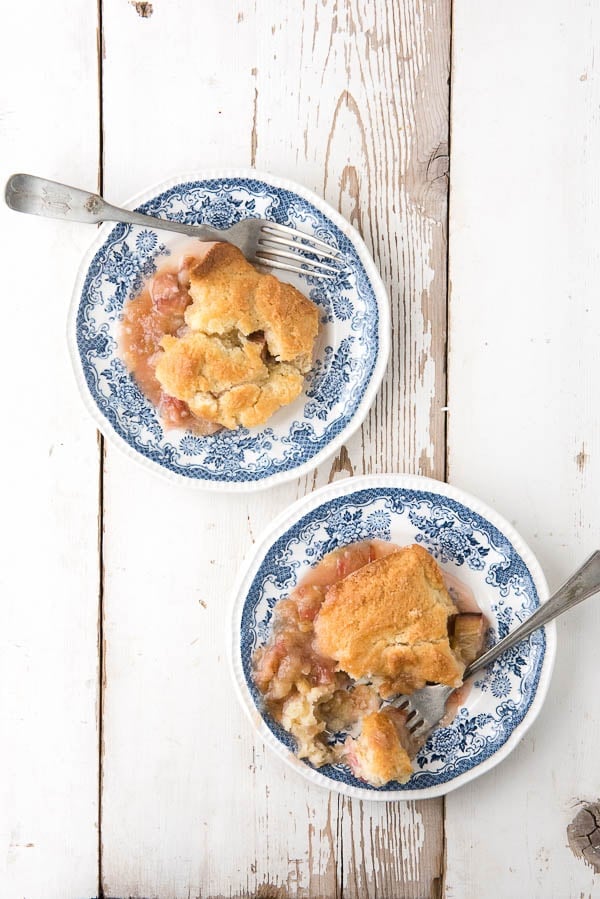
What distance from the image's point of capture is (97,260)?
1.70 meters

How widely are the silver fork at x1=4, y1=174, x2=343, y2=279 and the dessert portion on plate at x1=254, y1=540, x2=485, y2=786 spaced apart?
0.61 meters

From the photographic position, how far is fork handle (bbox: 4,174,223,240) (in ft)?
5.45

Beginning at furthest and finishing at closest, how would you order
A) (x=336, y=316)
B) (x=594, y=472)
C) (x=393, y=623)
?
1. (x=594, y=472)
2. (x=336, y=316)
3. (x=393, y=623)

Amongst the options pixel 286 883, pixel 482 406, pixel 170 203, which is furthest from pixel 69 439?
pixel 286 883

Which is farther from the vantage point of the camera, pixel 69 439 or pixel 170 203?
pixel 69 439

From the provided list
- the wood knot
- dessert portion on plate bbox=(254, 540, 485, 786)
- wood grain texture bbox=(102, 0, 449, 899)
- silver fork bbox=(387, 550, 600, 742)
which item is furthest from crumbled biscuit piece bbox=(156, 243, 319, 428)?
the wood knot

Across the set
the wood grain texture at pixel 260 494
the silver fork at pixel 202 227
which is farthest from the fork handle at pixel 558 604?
the silver fork at pixel 202 227

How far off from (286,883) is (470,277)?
1.43m

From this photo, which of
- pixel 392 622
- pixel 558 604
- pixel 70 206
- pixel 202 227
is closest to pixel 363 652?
pixel 392 622

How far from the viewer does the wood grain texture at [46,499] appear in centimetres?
181

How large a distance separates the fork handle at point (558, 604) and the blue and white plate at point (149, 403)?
1.74ft

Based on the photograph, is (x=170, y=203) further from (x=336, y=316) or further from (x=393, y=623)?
(x=393, y=623)

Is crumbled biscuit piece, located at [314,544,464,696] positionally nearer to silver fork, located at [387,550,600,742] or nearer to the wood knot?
silver fork, located at [387,550,600,742]

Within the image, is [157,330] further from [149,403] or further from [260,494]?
[260,494]
